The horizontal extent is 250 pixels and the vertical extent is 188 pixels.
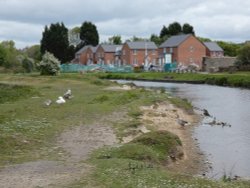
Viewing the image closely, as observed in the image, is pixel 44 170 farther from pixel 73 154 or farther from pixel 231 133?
pixel 231 133

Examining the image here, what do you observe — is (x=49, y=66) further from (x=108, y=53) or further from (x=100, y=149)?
(x=108, y=53)

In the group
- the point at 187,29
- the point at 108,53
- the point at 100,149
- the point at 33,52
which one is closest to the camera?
Answer: the point at 100,149

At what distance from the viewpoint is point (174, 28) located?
152375 mm

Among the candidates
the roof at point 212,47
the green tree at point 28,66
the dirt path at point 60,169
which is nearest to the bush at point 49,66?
the green tree at point 28,66

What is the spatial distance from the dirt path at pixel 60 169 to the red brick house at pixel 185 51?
10566cm

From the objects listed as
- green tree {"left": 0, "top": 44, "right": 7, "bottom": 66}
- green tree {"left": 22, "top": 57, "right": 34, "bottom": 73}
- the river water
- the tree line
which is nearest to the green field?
the river water

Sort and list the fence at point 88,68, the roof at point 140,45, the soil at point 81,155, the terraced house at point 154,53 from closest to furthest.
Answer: the soil at point 81,155 → the fence at point 88,68 → the terraced house at point 154,53 → the roof at point 140,45

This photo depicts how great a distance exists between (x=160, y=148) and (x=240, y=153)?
15.5 ft

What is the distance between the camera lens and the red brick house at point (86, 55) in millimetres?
147225

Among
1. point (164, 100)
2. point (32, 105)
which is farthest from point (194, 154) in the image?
point (164, 100)

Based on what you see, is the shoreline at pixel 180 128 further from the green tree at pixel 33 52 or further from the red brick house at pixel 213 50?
the green tree at pixel 33 52

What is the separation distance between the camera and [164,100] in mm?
36625

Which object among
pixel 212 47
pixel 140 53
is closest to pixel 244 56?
pixel 212 47

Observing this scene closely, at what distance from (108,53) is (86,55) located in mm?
8090
